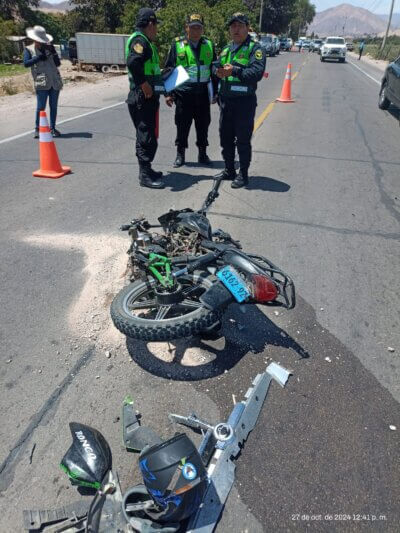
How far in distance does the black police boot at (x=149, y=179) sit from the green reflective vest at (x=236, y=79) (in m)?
1.47

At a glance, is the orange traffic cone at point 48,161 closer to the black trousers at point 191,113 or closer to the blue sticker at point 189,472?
the black trousers at point 191,113

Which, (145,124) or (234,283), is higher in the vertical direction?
(145,124)

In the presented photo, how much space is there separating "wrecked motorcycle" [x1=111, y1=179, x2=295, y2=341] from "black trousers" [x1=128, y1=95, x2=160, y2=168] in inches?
108

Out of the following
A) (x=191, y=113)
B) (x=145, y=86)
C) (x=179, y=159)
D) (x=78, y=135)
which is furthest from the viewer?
(x=78, y=135)

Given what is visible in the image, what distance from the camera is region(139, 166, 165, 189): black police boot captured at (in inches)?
237

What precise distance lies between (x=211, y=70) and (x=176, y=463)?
5900mm

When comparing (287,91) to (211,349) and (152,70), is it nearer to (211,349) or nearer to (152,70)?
(152,70)

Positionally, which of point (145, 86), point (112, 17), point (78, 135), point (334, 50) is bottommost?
point (78, 135)

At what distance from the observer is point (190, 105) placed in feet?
21.7

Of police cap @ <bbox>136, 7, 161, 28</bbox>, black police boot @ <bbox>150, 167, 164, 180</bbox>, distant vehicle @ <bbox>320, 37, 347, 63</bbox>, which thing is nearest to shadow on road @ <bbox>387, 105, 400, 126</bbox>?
black police boot @ <bbox>150, 167, 164, 180</bbox>

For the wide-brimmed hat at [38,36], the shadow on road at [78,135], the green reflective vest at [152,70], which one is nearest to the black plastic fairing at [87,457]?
the green reflective vest at [152,70]

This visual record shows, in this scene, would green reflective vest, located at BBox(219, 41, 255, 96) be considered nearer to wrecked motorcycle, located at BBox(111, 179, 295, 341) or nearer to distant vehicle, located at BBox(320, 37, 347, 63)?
wrecked motorcycle, located at BBox(111, 179, 295, 341)

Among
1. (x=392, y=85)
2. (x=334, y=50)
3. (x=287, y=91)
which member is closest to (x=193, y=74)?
(x=392, y=85)

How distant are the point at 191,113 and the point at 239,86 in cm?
138
